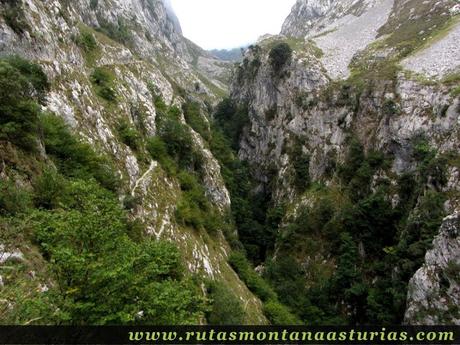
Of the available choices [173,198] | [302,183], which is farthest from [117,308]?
[302,183]

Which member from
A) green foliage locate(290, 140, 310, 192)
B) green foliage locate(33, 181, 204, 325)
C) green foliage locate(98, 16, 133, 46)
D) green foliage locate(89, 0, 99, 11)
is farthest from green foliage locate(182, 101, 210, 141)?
green foliage locate(33, 181, 204, 325)

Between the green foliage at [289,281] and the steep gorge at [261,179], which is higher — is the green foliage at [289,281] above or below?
below

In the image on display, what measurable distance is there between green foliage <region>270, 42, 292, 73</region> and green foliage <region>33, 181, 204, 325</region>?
236 ft

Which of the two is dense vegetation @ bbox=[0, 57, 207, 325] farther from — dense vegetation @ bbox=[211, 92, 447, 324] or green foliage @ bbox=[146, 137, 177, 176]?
dense vegetation @ bbox=[211, 92, 447, 324]

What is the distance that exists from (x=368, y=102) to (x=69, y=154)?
48594mm

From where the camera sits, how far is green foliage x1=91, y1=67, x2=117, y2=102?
40125 millimetres

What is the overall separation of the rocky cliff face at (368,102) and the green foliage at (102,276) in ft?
99.8

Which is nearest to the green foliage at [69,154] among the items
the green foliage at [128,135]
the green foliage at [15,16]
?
the green foliage at [15,16]

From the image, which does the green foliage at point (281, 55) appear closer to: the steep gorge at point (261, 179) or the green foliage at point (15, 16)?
the steep gorge at point (261, 179)

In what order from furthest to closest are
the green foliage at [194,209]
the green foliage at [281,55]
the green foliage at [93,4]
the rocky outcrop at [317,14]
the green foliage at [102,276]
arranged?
the rocky outcrop at [317,14]
the green foliage at [93,4]
the green foliage at [281,55]
the green foliage at [194,209]
the green foliage at [102,276]

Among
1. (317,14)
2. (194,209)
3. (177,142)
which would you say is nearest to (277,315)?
(194,209)

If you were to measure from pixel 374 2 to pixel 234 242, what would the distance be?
8516 centimetres

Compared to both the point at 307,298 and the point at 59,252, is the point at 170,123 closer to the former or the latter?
the point at 307,298

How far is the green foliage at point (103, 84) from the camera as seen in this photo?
40.1m
